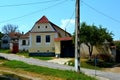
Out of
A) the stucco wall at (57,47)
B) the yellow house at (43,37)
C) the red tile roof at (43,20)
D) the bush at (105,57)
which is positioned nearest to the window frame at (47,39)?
the yellow house at (43,37)

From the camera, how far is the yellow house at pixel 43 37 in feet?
198

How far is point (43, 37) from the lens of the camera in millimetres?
61094

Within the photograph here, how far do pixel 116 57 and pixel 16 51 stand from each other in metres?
28.3

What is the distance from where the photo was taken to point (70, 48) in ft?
188

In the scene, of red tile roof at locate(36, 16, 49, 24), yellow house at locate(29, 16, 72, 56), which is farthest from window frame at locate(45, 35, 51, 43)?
red tile roof at locate(36, 16, 49, 24)

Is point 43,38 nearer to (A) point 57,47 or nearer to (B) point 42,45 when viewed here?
(B) point 42,45

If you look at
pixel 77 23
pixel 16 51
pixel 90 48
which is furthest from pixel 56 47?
pixel 77 23

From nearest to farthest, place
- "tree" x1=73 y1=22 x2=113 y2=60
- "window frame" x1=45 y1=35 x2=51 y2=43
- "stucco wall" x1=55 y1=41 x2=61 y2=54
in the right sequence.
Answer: "tree" x1=73 y1=22 x2=113 y2=60, "stucco wall" x1=55 y1=41 x2=61 y2=54, "window frame" x1=45 y1=35 x2=51 y2=43

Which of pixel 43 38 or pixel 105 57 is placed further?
pixel 43 38

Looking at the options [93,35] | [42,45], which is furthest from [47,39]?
[93,35]

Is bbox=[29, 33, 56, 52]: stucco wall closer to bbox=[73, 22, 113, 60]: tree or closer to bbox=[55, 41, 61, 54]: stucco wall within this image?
bbox=[55, 41, 61, 54]: stucco wall

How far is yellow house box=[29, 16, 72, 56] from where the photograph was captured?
198ft

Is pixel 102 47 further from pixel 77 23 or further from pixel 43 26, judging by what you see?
pixel 77 23

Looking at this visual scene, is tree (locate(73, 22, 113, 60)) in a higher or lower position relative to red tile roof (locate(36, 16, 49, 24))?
lower
